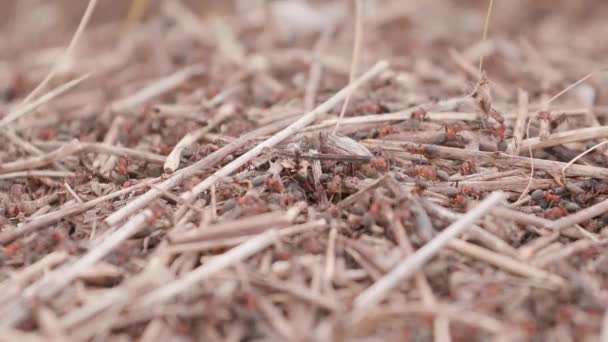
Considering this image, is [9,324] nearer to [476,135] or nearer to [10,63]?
[476,135]

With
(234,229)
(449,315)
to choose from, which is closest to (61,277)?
(234,229)

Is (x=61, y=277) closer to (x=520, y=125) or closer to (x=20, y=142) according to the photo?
(x=20, y=142)

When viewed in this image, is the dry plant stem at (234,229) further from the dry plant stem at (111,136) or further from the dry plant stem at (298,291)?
the dry plant stem at (111,136)

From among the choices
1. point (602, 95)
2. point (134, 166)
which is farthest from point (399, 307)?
point (602, 95)

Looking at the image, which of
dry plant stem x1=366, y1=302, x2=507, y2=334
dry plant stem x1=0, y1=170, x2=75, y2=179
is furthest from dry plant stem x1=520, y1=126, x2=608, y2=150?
dry plant stem x1=0, y1=170, x2=75, y2=179

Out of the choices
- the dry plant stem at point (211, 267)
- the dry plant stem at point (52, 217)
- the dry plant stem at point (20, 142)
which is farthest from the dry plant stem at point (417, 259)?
the dry plant stem at point (20, 142)
